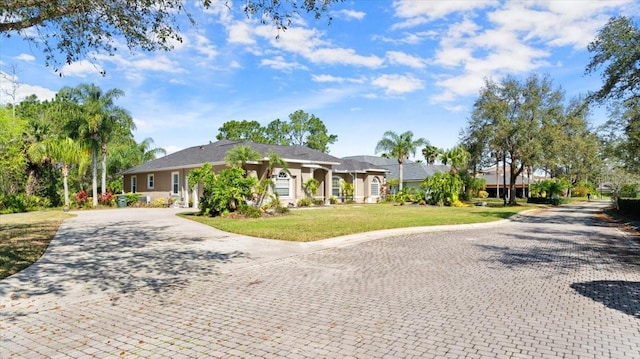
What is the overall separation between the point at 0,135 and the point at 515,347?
89.9ft

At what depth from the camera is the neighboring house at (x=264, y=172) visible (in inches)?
1145

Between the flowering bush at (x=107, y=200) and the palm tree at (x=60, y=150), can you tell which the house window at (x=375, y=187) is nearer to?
the flowering bush at (x=107, y=200)

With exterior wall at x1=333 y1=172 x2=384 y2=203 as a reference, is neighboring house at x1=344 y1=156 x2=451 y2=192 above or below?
above

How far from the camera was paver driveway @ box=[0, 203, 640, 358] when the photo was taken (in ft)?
15.5

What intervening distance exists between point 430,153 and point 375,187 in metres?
37.3

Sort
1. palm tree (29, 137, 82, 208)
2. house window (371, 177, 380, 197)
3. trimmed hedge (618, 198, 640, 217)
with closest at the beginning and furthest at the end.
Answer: trimmed hedge (618, 198, 640, 217), palm tree (29, 137, 82, 208), house window (371, 177, 380, 197)

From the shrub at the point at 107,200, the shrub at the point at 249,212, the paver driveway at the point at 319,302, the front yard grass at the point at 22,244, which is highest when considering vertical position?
the shrub at the point at 107,200

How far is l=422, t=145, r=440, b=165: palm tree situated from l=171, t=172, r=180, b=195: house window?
5077 cm

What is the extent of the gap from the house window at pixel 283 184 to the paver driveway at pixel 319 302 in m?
16.9

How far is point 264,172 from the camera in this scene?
27.0 m

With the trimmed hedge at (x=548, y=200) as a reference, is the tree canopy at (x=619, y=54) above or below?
above

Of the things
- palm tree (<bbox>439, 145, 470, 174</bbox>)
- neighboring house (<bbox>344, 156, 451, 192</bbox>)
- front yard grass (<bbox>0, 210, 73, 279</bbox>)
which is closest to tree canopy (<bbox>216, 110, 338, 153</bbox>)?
neighboring house (<bbox>344, 156, 451, 192</bbox>)

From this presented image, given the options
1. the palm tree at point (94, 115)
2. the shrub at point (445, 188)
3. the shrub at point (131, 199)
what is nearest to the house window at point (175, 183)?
the shrub at point (131, 199)

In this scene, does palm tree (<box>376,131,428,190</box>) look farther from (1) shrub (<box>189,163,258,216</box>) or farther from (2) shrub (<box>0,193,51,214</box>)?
(2) shrub (<box>0,193,51,214</box>)
